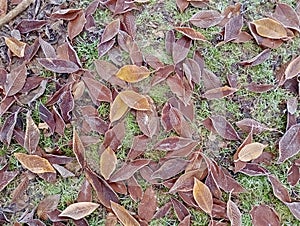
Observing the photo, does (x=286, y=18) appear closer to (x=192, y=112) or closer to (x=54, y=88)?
(x=192, y=112)

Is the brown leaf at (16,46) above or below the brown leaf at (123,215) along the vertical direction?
above

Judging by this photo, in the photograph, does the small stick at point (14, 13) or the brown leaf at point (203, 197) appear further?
the small stick at point (14, 13)

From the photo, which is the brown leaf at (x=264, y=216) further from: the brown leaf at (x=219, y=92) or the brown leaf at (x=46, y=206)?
the brown leaf at (x=46, y=206)

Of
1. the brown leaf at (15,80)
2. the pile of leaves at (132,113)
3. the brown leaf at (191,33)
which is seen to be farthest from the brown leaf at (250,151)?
the brown leaf at (15,80)

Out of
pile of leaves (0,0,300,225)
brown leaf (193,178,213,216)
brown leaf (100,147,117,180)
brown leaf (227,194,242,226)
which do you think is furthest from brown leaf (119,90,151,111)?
brown leaf (227,194,242,226)

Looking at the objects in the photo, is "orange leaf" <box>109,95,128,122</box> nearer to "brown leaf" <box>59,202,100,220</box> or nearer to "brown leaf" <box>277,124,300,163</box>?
"brown leaf" <box>59,202,100,220</box>

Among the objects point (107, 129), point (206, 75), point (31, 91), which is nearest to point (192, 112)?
point (206, 75)

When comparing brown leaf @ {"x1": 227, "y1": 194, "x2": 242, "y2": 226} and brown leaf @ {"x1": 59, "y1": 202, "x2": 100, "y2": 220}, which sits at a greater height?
brown leaf @ {"x1": 59, "y1": 202, "x2": 100, "y2": 220}
